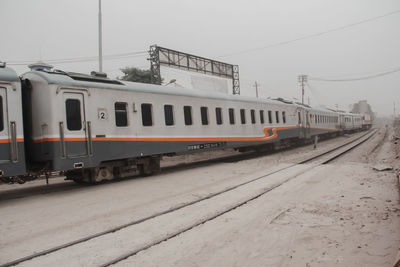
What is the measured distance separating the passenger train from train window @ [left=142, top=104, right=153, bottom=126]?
4cm

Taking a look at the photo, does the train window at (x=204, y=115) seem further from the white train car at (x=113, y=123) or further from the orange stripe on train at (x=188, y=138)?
the orange stripe on train at (x=188, y=138)

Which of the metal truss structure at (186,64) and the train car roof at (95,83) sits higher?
the metal truss structure at (186,64)

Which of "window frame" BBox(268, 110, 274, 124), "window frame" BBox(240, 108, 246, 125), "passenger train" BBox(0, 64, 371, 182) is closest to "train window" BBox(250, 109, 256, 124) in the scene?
"window frame" BBox(240, 108, 246, 125)

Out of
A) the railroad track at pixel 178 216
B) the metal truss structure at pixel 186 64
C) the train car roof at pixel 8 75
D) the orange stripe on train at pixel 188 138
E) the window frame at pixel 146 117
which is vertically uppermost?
the metal truss structure at pixel 186 64

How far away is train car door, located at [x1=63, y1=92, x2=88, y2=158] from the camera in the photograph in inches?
337

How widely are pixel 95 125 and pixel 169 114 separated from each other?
3.22 m

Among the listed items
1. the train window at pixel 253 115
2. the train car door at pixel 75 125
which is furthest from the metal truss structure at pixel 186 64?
the train car door at pixel 75 125

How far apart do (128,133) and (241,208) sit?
5281 mm

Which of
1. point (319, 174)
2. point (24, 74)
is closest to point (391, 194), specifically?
point (319, 174)

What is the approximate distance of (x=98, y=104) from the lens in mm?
9414

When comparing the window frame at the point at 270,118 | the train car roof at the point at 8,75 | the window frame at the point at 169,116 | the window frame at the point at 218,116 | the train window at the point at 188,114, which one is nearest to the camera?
the train car roof at the point at 8,75

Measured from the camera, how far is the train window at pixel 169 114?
11586 millimetres

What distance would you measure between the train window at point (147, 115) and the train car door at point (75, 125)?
2.29m

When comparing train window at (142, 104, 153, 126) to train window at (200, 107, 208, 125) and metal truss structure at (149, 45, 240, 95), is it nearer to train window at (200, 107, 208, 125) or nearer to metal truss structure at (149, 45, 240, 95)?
train window at (200, 107, 208, 125)
